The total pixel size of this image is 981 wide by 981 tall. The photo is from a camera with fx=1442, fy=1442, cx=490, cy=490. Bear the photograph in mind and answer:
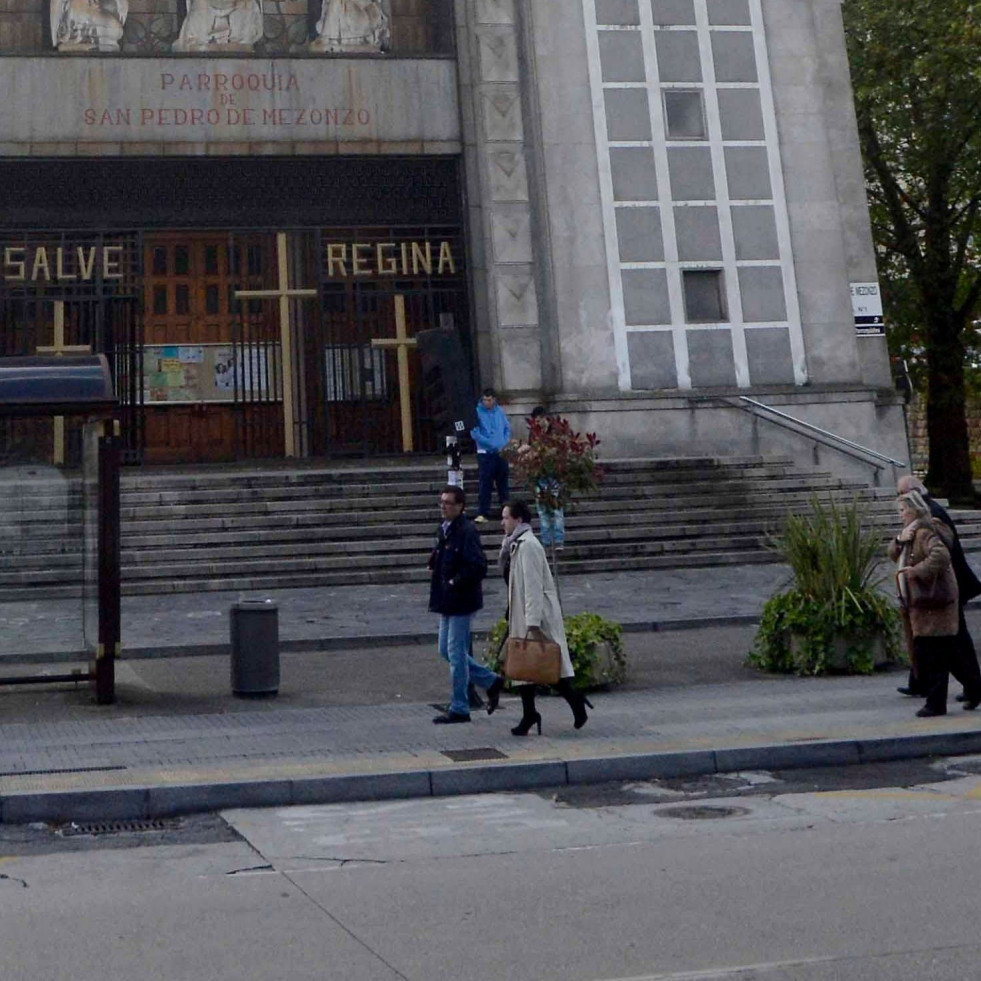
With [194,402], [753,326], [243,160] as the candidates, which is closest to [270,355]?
[194,402]

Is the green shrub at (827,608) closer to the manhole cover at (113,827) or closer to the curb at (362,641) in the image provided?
the curb at (362,641)

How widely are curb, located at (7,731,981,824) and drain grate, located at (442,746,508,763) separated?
270 millimetres

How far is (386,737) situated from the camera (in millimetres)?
9406

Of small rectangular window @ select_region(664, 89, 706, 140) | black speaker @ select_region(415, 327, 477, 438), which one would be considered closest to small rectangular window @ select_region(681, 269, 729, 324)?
small rectangular window @ select_region(664, 89, 706, 140)

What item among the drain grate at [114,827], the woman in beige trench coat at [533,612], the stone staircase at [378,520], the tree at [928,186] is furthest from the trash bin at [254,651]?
the tree at [928,186]

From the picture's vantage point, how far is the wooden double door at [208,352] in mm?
25797

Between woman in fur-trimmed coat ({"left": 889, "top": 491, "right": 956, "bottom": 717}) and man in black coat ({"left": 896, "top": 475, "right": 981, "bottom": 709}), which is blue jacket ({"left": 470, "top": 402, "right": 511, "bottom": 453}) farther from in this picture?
woman in fur-trimmed coat ({"left": 889, "top": 491, "right": 956, "bottom": 717})

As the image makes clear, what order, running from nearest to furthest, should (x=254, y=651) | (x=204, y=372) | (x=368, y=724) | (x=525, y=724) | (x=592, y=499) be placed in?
(x=525, y=724), (x=368, y=724), (x=254, y=651), (x=592, y=499), (x=204, y=372)

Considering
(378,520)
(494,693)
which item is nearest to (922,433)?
(378,520)

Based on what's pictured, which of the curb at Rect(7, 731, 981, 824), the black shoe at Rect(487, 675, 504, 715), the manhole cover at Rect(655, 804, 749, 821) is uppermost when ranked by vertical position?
the black shoe at Rect(487, 675, 504, 715)

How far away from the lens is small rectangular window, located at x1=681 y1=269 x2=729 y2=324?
25.5 metres

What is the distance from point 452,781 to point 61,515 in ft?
17.1

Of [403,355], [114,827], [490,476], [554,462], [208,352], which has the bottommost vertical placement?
[114,827]

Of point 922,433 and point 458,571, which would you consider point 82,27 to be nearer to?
point 458,571
